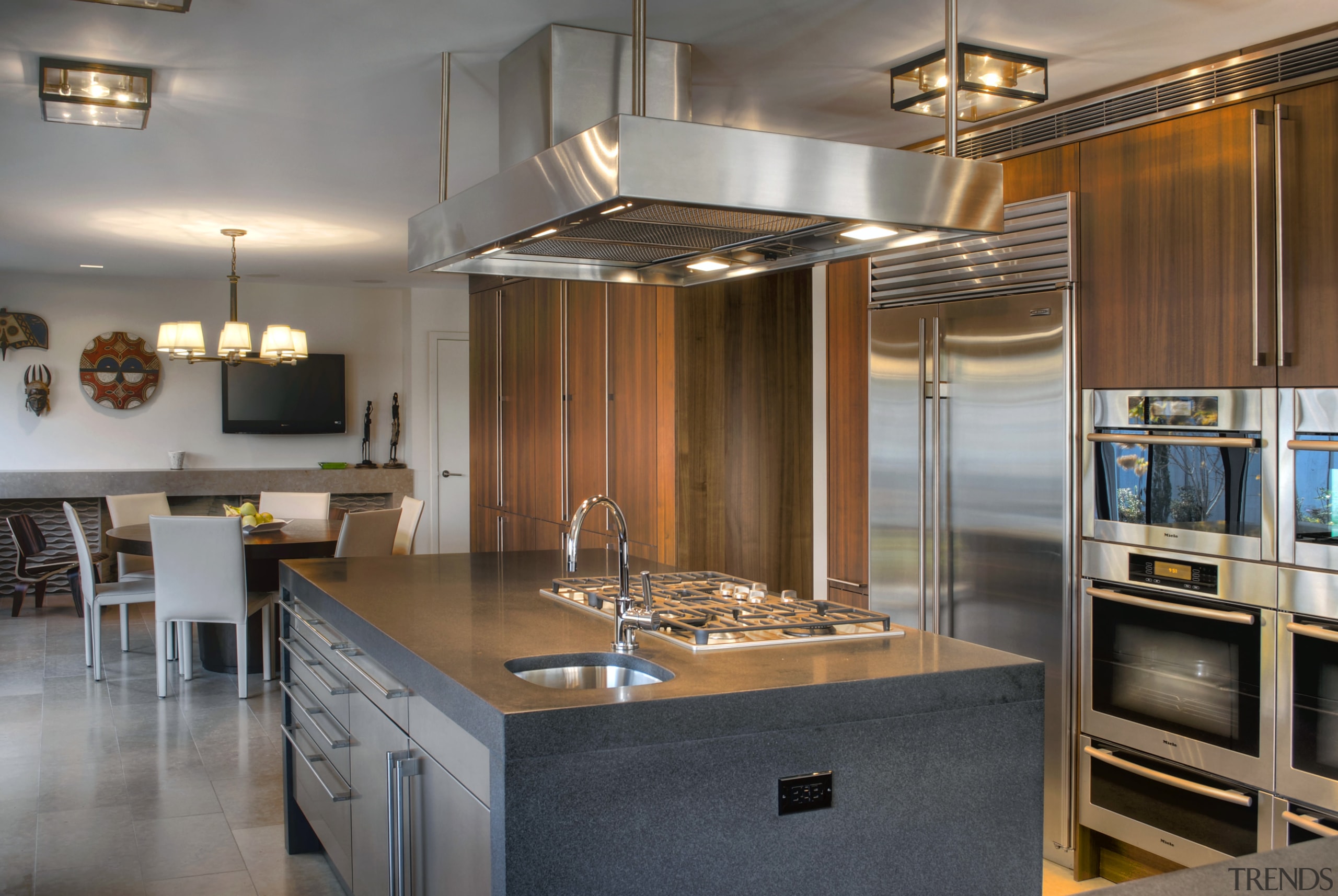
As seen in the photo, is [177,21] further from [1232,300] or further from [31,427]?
[31,427]

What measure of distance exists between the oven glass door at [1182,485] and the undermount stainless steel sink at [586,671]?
5.92 ft

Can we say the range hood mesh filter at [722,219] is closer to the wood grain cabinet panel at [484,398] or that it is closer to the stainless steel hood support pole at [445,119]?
the stainless steel hood support pole at [445,119]

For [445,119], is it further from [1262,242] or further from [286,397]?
[286,397]

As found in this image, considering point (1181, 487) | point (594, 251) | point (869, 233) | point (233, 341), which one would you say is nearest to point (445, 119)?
point (594, 251)

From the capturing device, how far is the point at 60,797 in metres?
3.81

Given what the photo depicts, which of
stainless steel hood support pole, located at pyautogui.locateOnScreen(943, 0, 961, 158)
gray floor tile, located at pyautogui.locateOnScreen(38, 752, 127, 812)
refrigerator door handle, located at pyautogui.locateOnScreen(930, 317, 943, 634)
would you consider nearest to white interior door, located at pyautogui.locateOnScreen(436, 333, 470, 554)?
gray floor tile, located at pyautogui.locateOnScreen(38, 752, 127, 812)

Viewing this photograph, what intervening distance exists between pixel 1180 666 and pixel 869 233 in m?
1.72

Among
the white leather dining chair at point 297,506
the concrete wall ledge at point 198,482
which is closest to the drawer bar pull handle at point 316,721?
the white leather dining chair at point 297,506

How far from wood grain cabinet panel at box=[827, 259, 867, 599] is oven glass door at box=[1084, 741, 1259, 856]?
3.63 feet

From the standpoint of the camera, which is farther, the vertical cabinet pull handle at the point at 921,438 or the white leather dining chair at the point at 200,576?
the white leather dining chair at the point at 200,576

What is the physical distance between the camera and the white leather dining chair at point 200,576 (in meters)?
5.16

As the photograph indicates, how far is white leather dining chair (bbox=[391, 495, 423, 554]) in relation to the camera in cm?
627

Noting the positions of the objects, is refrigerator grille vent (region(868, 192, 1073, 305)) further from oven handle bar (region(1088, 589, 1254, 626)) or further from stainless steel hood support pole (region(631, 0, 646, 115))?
stainless steel hood support pole (region(631, 0, 646, 115))

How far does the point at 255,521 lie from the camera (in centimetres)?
609
